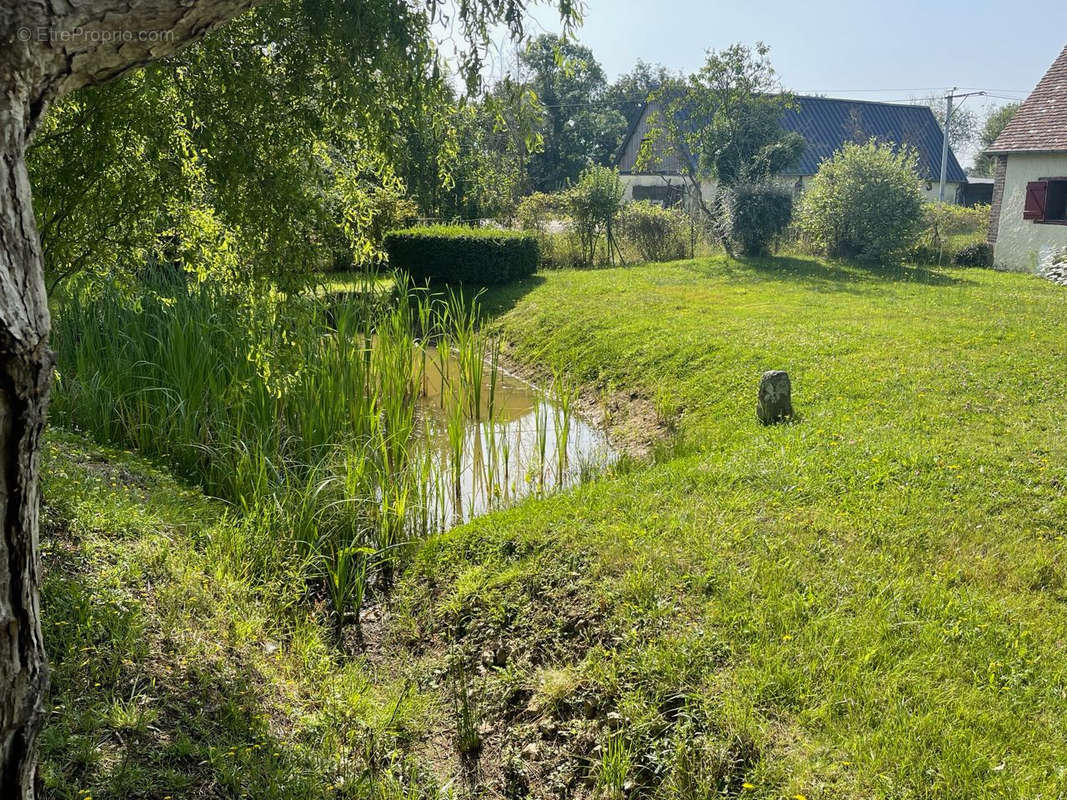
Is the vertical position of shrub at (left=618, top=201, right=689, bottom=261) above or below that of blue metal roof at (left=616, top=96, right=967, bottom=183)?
below

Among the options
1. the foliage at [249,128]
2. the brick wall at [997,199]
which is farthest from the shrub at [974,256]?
the foliage at [249,128]

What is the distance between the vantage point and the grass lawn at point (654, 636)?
3133mm

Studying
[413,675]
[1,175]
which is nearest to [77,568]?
[413,675]

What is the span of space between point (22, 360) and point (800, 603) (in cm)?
358

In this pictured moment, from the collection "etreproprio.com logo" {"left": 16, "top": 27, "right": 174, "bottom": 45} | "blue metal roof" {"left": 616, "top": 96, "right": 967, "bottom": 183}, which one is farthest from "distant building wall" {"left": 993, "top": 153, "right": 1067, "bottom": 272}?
"etreproprio.com logo" {"left": 16, "top": 27, "right": 174, "bottom": 45}

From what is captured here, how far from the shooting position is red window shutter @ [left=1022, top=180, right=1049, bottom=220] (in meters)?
17.1

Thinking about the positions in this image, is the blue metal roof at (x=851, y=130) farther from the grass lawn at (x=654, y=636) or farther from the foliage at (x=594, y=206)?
the grass lawn at (x=654, y=636)

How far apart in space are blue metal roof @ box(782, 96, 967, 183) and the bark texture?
31.0 m

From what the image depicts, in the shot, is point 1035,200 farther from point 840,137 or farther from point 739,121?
point 840,137

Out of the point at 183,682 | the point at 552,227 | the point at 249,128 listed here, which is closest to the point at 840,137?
the point at 552,227

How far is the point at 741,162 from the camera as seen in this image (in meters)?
19.0

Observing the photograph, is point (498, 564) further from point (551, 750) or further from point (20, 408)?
point (20, 408)

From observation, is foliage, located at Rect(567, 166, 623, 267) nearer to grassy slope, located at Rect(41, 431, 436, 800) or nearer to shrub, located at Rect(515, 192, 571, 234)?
shrub, located at Rect(515, 192, 571, 234)

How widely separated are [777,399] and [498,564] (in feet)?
10.7
